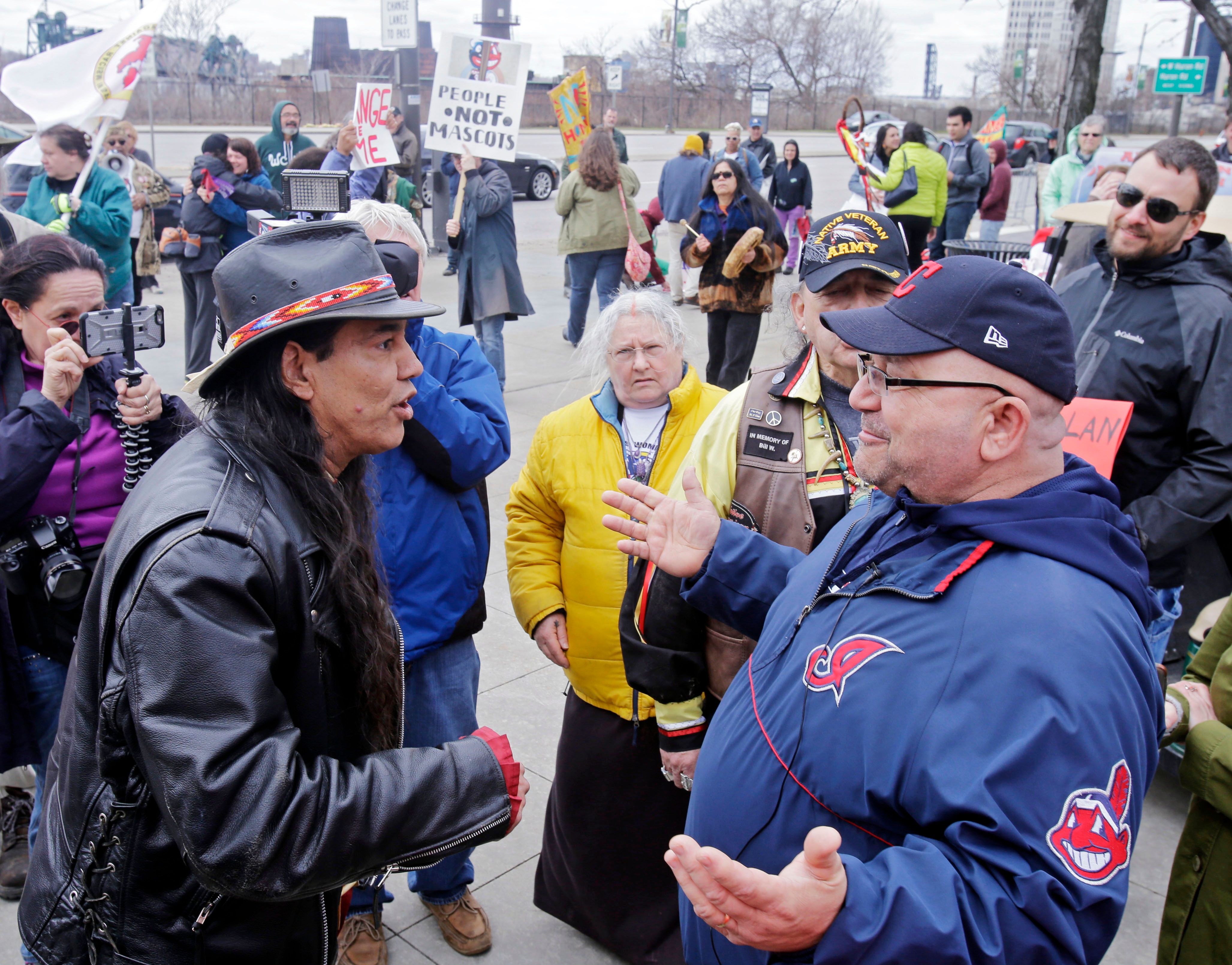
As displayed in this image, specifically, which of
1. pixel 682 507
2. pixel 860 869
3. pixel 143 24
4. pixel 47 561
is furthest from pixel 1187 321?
pixel 143 24

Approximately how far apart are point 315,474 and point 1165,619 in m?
3.30

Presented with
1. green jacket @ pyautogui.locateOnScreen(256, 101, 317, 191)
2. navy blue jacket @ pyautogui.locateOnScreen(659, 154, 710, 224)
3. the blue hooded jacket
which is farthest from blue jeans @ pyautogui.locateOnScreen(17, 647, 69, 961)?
green jacket @ pyautogui.locateOnScreen(256, 101, 317, 191)

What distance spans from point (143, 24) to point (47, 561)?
4.26 metres

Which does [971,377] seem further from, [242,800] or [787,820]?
[242,800]

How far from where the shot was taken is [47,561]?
2.69 m

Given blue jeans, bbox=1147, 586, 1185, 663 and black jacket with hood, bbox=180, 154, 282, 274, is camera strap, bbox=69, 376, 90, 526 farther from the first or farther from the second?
black jacket with hood, bbox=180, 154, 282, 274

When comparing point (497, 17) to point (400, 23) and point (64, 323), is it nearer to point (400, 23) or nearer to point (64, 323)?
point (400, 23)

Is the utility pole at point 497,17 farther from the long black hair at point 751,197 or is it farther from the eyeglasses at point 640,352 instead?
the eyeglasses at point 640,352

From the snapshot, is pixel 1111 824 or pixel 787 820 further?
pixel 787 820

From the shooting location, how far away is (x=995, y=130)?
636 inches

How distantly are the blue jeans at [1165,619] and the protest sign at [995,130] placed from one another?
1337 cm

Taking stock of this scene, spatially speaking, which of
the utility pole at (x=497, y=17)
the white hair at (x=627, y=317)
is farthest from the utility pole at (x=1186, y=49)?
the white hair at (x=627, y=317)

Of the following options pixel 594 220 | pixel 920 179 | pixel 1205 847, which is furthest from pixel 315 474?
pixel 920 179

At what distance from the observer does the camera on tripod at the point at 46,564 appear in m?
2.66
